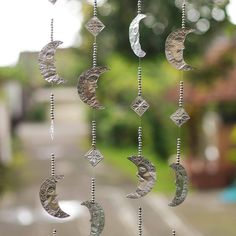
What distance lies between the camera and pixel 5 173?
912 centimetres

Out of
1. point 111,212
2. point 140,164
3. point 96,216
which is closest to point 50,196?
point 96,216

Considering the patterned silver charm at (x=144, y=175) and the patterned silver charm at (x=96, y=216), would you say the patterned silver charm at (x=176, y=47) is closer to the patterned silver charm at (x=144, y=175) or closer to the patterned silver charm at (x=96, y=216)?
the patterned silver charm at (x=144, y=175)

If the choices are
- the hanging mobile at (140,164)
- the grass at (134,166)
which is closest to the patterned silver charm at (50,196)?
the hanging mobile at (140,164)

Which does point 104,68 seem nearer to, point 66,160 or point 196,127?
point 196,127

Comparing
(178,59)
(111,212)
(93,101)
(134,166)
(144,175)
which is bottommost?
(134,166)

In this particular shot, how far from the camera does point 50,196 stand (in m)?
1.14

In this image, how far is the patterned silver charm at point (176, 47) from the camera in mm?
1168

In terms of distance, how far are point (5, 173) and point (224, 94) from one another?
447cm

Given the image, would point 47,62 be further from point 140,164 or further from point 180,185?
point 180,185

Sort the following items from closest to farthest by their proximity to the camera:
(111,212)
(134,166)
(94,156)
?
1. (94,156)
2. (111,212)
3. (134,166)

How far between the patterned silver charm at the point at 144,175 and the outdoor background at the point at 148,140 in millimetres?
176

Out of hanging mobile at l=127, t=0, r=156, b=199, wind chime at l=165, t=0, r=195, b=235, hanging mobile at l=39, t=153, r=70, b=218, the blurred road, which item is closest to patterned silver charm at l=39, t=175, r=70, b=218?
hanging mobile at l=39, t=153, r=70, b=218

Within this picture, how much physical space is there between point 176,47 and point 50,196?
46cm

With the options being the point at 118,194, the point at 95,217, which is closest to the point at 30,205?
the point at 118,194
